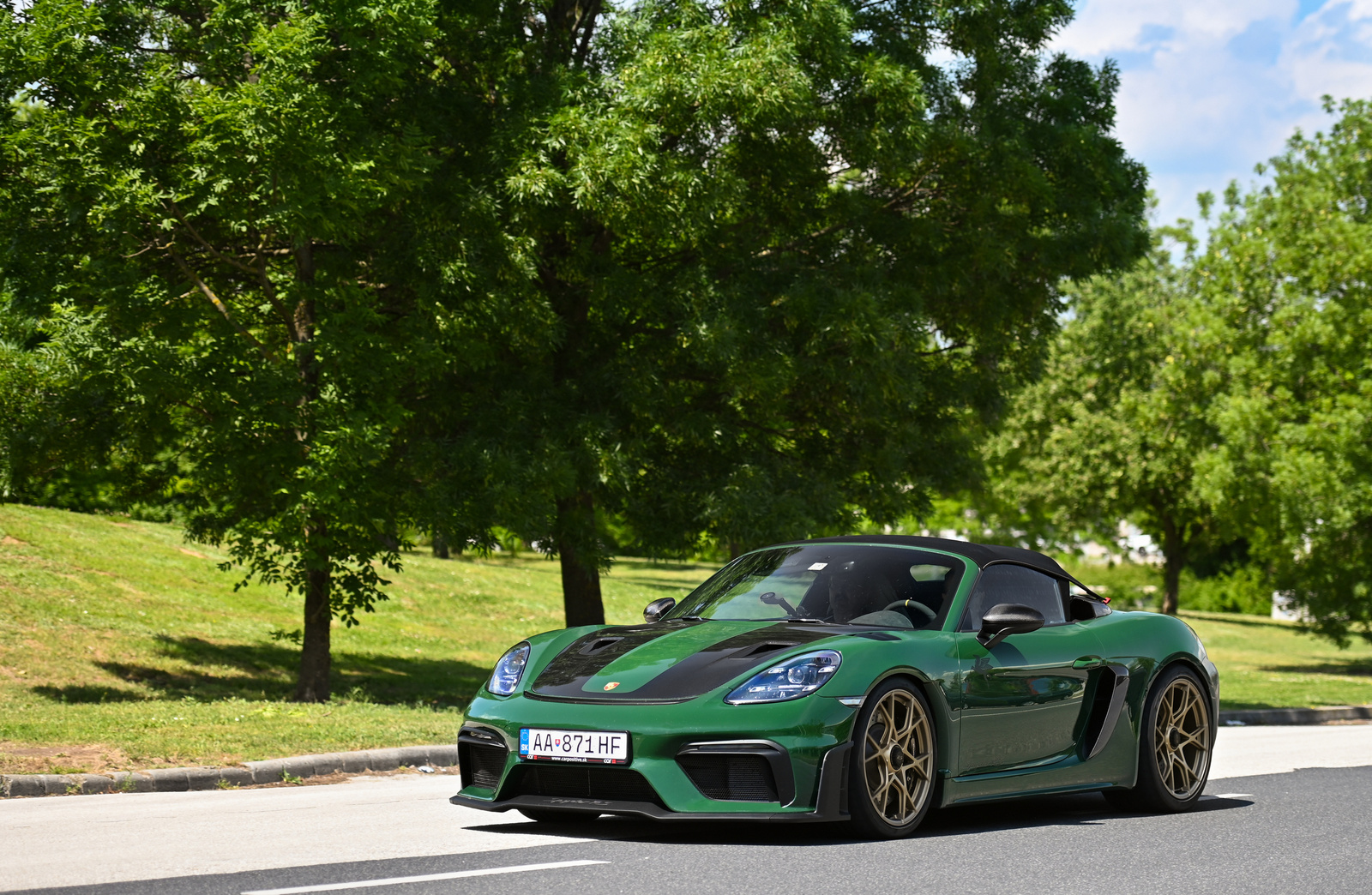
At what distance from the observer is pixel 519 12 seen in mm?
18031

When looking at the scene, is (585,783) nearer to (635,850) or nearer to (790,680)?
(635,850)

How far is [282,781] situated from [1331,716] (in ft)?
48.3

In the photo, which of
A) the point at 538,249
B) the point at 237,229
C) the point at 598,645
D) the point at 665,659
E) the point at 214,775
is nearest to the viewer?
the point at 665,659

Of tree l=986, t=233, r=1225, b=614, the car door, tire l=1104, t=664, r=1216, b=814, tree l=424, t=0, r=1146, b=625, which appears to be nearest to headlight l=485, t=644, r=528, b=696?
the car door

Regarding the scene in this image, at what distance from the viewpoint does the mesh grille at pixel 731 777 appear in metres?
6.34

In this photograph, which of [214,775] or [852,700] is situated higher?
[852,700]

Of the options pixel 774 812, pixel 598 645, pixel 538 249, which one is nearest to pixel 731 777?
pixel 774 812

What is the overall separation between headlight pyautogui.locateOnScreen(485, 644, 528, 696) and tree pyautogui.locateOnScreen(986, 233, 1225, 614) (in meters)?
38.5

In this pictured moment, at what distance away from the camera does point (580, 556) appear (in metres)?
17.2

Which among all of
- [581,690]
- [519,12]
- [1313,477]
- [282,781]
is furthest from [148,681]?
[1313,477]

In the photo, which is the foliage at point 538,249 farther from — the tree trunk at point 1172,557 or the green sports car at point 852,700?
the tree trunk at point 1172,557

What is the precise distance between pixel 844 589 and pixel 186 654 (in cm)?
1304

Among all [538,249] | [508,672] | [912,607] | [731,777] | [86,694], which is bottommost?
[86,694]

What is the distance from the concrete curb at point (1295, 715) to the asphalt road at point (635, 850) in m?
9.94
